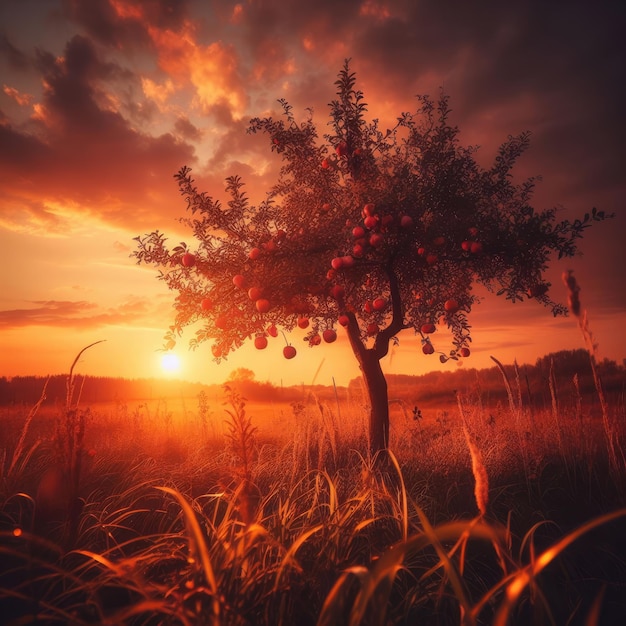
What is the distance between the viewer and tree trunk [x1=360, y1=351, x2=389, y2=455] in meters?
6.09

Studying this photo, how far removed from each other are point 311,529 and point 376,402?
434 centimetres

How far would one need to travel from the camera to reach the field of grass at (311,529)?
1735 millimetres

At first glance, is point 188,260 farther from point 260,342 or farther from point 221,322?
point 260,342

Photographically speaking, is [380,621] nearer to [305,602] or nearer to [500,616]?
[500,616]

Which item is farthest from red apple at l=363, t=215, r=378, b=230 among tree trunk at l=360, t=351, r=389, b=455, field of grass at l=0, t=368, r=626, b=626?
field of grass at l=0, t=368, r=626, b=626

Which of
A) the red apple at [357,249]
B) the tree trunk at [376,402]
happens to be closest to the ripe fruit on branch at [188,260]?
the red apple at [357,249]

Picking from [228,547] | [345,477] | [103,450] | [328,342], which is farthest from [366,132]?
[103,450]

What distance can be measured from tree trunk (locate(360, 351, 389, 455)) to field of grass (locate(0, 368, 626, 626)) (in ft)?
→ 1.71

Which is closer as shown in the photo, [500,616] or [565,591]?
[500,616]

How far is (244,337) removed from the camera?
574 cm

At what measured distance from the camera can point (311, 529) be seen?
2.00 metres

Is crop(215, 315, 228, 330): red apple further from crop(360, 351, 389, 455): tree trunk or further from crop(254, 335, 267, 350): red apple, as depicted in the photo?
crop(360, 351, 389, 455): tree trunk

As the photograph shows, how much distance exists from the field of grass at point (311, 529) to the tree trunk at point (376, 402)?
1.71 feet

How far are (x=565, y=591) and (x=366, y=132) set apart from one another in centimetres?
582
